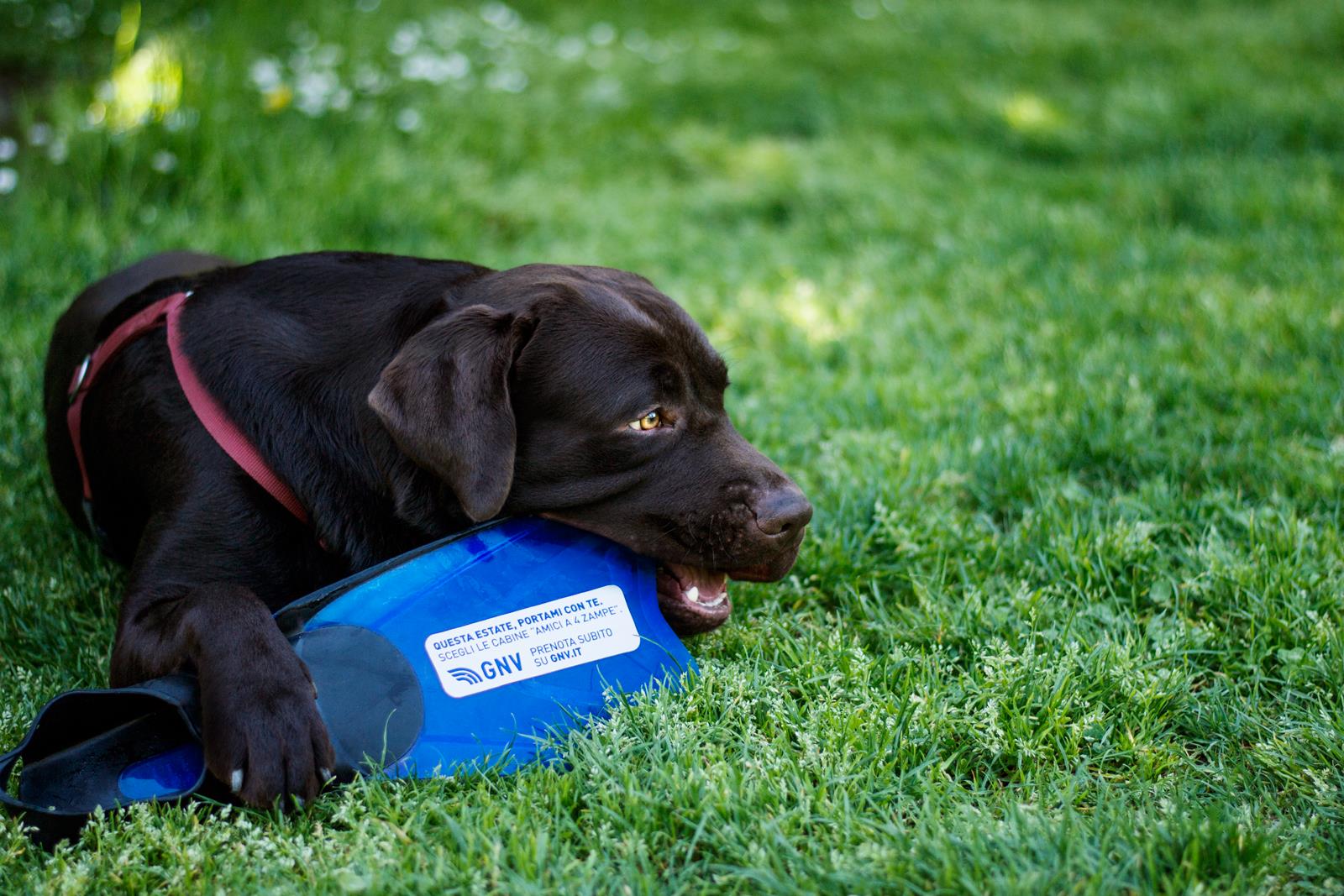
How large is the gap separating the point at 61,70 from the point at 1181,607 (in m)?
6.70

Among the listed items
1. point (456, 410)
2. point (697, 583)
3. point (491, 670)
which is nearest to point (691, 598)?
point (697, 583)

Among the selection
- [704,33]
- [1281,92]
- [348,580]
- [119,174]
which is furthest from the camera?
[704,33]

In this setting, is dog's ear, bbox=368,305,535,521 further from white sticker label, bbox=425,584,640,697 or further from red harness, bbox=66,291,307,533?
red harness, bbox=66,291,307,533

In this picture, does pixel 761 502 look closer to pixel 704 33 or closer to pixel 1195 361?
pixel 1195 361

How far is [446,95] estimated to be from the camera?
24.4ft

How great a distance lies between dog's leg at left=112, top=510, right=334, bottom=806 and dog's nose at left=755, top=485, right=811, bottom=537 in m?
1.11

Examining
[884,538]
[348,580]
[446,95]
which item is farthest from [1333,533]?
Result: [446,95]

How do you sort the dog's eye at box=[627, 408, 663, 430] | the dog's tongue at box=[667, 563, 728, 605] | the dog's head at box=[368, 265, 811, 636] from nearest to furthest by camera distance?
the dog's head at box=[368, 265, 811, 636]
the dog's eye at box=[627, 408, 663, 430]
the dog's tongue at box=[667, 563, 728, 605]

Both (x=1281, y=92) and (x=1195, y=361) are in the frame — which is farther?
(x=1281, y=92)

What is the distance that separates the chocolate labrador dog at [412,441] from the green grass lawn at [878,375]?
387 millimetres

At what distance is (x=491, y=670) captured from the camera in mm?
2578

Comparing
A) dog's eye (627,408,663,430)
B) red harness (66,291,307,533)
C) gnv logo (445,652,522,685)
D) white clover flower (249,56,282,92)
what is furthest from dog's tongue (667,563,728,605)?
white clover flower (249,56,282,92)

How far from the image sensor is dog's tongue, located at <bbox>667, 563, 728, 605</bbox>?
2.91 m

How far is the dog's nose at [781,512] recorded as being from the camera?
276cm
